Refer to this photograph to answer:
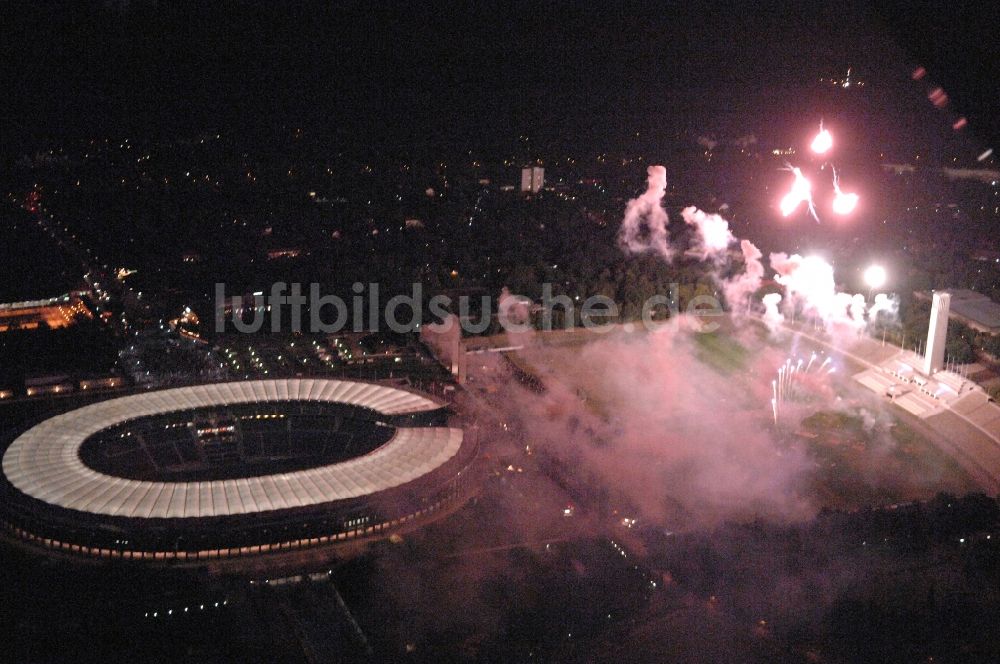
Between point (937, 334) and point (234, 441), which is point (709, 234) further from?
point (234, 441)

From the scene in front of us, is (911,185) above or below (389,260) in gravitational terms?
above

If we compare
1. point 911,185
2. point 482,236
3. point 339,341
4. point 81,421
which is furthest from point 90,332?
point 911,185

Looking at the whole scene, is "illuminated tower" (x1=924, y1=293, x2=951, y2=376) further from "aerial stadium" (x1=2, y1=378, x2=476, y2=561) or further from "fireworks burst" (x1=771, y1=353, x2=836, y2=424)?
"aerial stadium" (x1=2, y1=378, x2=476, y2=561)

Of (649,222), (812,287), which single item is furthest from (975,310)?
(649,222)

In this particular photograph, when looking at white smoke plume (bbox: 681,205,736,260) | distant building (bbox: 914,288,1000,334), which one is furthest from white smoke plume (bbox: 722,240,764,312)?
distant building (bbox: 914,288,1000,334)

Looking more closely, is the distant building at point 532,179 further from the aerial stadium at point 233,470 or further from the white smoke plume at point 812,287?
the aerial stadium at point 233,470

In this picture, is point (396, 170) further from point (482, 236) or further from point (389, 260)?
point (389, 260)

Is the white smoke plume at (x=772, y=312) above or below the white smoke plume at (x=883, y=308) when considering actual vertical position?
below

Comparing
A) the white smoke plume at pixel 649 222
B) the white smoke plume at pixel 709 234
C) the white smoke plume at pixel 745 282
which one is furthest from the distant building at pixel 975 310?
the white smoke plume at pixel 649 222
